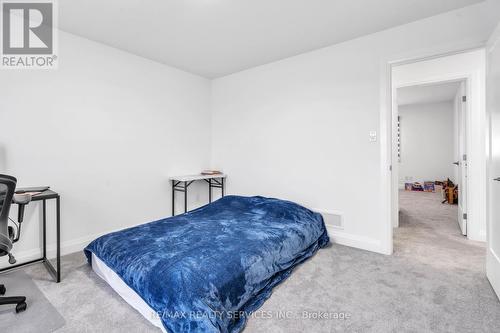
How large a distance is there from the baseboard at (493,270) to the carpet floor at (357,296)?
0.20 feet

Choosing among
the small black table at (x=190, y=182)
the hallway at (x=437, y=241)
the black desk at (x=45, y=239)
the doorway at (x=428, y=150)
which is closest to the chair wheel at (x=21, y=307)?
the black desk at (x=45, y=239)

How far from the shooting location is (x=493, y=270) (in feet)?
6.25

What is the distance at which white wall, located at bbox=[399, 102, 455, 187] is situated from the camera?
688 centimetres

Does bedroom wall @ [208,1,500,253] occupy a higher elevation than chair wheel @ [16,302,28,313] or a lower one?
higher

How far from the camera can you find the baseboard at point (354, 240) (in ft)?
8.79

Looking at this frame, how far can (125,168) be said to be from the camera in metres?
3.13

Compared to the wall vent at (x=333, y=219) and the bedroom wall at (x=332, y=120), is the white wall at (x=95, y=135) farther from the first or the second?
the wall vent at (x=333, y=219)

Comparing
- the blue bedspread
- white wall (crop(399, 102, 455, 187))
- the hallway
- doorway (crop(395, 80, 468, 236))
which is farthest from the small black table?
white wall (crop(399, 102, 455, 187))

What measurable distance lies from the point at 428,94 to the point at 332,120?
4.64 meters

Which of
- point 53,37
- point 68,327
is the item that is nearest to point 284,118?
point 53,37

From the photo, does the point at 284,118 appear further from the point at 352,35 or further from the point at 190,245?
the point at 190,245

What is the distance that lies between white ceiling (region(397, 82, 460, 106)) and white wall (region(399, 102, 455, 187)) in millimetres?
332


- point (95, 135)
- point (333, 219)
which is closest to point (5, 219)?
point (95, 135)

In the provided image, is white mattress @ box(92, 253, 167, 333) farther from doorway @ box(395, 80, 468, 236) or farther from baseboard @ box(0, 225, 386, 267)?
doorway @ box(395, 80, 468, 236)
